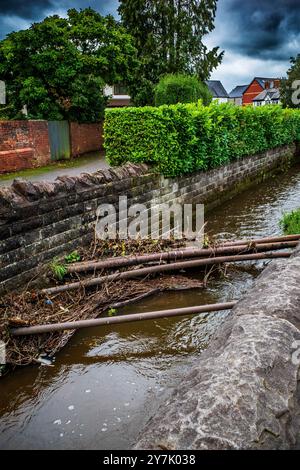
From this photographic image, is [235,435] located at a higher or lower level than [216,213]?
higher

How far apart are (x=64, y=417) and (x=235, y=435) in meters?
2.04

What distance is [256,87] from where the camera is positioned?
8319 centimetres

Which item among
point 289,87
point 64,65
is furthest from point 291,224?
point 289,87

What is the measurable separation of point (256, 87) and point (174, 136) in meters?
83.3

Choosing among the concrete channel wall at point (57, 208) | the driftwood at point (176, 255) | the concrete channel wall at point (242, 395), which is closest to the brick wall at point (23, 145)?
the concrete channel wall at point (57, 208)

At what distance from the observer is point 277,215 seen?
9953 millimetres

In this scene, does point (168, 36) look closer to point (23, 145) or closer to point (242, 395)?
point (23, 145)

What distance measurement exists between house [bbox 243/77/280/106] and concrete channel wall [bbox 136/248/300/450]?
8516 cm

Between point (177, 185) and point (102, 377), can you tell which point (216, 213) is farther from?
point (102, 377)

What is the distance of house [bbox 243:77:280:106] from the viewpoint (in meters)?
81.2

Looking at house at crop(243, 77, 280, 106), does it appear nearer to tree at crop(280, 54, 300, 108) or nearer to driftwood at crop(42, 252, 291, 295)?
tree at crop(280, 54, 300, 108)

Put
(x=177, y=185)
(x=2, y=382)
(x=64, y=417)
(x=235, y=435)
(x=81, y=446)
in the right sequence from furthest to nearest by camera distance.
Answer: (x=177, y=185) → (x=2, y=382) → (x=64, y=417) → (x=81, y=446) → (x=235, y=435)

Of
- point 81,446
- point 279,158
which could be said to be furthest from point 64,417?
point 279,158

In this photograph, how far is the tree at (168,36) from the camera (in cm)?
2653
